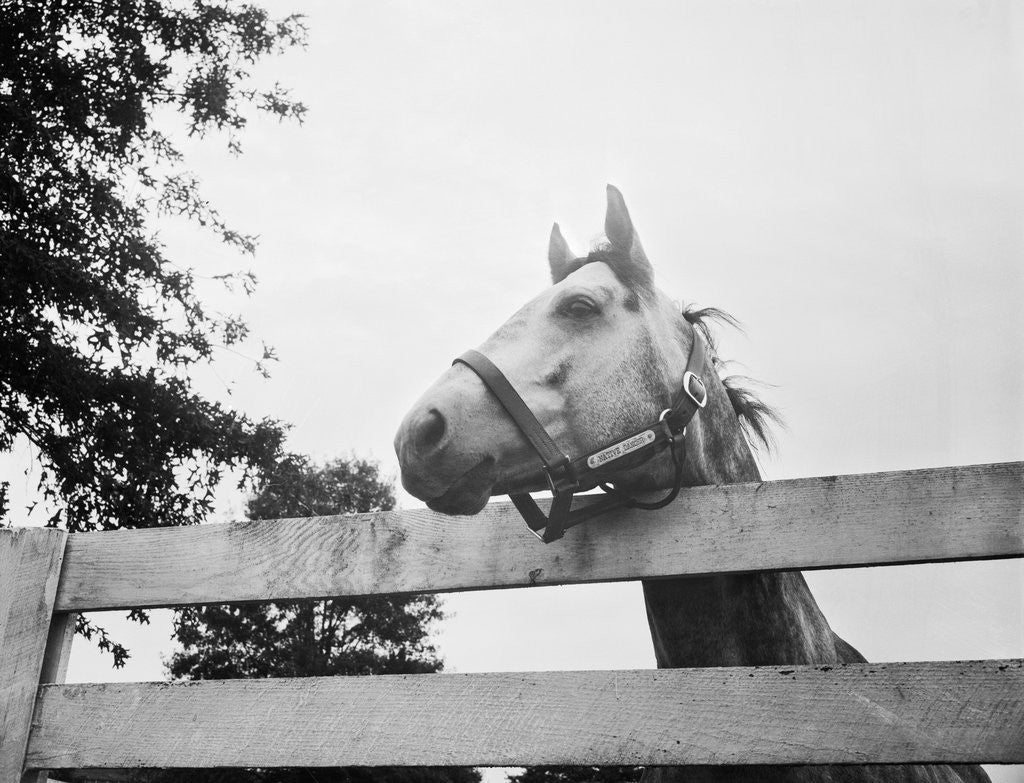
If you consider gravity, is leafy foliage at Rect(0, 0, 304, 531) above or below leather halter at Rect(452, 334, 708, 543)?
above

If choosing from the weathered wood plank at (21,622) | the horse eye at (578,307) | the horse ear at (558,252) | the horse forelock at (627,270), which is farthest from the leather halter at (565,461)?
the weathered wood plank at (21,622)

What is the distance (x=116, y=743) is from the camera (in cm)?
208

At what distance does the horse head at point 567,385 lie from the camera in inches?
79.9

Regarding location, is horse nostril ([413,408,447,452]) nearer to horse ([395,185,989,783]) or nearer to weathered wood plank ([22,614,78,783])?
horse ([395,185,989,783])

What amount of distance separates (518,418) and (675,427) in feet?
1.69

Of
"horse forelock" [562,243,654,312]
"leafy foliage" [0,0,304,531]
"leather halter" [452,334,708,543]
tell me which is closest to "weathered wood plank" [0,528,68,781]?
"leather halter" [452,334,708,543]

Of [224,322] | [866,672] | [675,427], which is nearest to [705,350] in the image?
[675,427]

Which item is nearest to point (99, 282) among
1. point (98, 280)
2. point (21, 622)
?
point (98, 280)

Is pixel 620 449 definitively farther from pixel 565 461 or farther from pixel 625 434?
pixel 565 461

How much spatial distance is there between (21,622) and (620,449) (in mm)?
1867

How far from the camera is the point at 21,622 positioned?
2.28 m

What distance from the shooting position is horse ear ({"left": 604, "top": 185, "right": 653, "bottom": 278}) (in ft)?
8.78

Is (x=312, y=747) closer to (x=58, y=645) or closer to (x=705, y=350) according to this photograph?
(x=58, y=645)

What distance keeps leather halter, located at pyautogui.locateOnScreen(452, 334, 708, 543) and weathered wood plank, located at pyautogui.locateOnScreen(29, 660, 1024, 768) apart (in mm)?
409
